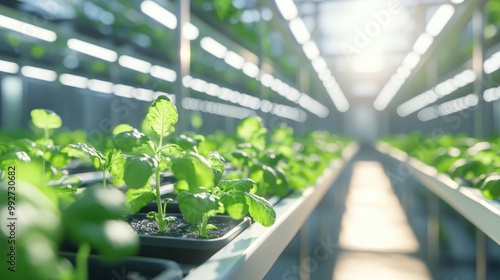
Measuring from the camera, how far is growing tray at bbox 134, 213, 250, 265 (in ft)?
2.76

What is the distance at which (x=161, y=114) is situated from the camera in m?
0.96

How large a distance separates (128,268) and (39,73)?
16.3 ft

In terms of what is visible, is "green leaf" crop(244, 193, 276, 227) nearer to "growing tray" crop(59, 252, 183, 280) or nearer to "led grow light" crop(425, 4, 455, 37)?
"growing tray" crop(59, 252, 183, 280)

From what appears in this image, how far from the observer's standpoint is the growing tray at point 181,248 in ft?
2.76

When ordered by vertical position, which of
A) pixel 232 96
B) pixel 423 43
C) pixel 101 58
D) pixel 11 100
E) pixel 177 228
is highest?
pixel 423 43

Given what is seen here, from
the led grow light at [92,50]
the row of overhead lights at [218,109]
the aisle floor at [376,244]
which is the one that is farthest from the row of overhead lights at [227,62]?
the aisle floor at [376,244]

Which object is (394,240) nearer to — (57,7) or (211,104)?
(57,7)

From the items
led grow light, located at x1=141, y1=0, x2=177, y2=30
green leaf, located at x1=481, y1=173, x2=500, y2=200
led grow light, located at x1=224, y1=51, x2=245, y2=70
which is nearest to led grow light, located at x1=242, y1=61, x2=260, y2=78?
led grow light, located at x1=224, y1=51, x2=245, y2=70

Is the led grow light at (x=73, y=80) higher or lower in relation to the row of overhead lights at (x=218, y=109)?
lower

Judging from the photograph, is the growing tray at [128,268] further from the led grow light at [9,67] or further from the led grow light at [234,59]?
the led grow light at [234,59]

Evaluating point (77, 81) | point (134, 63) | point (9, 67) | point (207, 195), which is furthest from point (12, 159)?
point (77, 81)

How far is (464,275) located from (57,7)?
10.8 ft

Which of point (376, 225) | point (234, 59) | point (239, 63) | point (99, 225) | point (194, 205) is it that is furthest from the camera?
point (239, 63)

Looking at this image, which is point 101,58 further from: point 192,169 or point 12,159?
point 192,169
